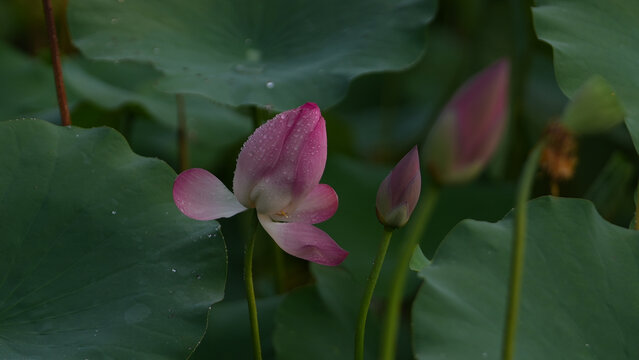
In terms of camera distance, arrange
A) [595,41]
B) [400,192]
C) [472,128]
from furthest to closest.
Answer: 1. [595,41]
2. [400,192]
3. [472,128]

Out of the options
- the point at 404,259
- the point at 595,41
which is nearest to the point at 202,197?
the point at 404,259

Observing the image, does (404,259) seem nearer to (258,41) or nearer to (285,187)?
(285,187)

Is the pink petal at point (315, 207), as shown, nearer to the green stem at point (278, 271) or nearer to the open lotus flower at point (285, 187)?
the open lotus flower at point (285, 187)

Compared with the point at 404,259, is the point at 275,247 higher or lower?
lower

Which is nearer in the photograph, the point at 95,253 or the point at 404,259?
the point at 404,259

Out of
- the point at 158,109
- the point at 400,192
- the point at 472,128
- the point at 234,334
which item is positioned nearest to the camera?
the point at 472,128

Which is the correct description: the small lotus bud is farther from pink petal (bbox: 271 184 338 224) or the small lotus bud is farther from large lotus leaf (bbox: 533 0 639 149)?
large lotus leaf (bbox: 533 0 639 149)

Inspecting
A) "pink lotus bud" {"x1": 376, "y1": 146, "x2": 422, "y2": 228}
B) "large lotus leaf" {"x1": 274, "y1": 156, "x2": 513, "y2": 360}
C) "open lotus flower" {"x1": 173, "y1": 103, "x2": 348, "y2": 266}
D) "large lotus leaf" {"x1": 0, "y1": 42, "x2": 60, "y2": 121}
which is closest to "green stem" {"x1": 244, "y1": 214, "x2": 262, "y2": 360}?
"open lotus flower" {"x1": 173, "y1": 103, "x2": 348, "y2": 266}

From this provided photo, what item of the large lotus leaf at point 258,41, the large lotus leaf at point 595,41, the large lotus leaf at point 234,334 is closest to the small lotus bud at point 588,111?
the large lotus leaf at point 595,41
